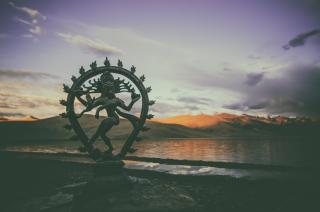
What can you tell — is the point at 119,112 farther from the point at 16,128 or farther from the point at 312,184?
the point at 16,128

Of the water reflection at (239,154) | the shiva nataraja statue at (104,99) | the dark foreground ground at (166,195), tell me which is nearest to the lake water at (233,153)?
the water reflection at (239,154)

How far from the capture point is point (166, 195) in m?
7.29

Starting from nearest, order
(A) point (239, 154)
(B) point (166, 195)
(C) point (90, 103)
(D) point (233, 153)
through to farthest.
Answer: (B) point (166, 195) < (C) point (90, 103) < (A) point (239, 154) < (D) point (233, 153)

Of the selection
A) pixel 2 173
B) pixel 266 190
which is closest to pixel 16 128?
pixel 2 173

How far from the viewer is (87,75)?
325 inches

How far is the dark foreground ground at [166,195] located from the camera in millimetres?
6250

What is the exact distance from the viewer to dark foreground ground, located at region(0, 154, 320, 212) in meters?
6.25

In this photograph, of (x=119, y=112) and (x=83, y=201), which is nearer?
(x=83, y=201)

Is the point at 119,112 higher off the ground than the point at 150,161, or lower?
higher

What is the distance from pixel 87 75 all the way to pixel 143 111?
2.32 metres

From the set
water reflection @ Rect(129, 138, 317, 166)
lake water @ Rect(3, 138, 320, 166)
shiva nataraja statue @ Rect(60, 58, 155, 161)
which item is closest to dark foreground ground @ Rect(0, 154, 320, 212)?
shiva nataraja statue @ Rect(60, 58, 155, 161)

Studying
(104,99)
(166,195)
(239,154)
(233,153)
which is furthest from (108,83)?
(233,153)

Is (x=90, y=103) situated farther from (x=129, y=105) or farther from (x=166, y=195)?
(x=166, y=195)

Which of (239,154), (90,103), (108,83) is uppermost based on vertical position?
(108,83)
